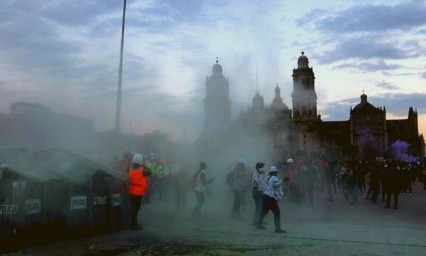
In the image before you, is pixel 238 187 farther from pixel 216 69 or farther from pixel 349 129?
pixel 349 129

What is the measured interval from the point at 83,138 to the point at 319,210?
848 cm

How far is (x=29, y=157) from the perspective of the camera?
8.77 metres

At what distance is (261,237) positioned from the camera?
8711 mm

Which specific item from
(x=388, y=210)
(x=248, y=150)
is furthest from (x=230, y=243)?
(x=248, y=150)

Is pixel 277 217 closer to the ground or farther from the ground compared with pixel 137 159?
closer to the ground

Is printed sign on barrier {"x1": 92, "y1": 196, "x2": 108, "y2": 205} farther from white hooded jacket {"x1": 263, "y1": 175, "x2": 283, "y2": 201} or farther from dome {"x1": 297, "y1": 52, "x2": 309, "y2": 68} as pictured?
dome {"x1": 297, "y1": 52, "x2": 309, "y2": 68}

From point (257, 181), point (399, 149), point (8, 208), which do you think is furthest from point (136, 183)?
point (399, 149)

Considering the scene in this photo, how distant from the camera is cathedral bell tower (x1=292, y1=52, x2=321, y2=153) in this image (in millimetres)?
72956

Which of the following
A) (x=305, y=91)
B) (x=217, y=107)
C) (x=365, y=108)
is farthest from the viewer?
(x=365, y=108)

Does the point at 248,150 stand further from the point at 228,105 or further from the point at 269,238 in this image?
the point at 269,238

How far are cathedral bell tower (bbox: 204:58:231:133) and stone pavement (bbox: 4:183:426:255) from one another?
435 inches

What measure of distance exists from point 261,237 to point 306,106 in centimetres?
6955

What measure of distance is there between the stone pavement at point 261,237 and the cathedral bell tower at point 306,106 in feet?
196

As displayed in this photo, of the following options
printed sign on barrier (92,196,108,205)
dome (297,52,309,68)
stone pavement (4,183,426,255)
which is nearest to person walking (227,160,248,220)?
stone pavement (4,183,426,255)
